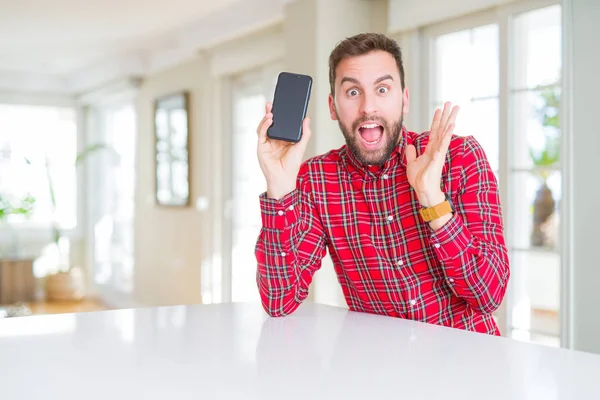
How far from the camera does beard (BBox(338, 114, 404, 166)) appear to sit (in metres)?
1.45

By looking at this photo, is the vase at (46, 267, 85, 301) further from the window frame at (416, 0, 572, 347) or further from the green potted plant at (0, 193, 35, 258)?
the window frame at (416, 0, 572, 347)

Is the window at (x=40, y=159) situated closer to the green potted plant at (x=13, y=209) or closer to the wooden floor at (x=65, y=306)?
the green potted plant at (x=13, y=209)

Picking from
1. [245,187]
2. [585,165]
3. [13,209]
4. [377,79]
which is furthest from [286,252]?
[13,209]

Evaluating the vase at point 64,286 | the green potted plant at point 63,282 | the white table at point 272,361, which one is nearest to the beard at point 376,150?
the white table at point 272,361

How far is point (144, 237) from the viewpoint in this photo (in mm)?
6527

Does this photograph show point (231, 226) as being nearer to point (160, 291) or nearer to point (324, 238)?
point (160, 291)

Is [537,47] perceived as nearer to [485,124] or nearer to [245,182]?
[485,124]

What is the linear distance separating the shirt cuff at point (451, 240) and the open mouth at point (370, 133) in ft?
0.87

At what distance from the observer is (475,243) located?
1.33 meters

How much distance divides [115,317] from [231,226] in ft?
13.0

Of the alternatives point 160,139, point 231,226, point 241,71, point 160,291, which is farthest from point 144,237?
point 241,71

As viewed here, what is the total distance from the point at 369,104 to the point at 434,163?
8.4 inches

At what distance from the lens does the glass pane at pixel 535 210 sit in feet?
9.80

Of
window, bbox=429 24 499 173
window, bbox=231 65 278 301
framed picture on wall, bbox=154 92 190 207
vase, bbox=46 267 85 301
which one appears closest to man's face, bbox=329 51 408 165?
window, bbox=429 24 499 173
